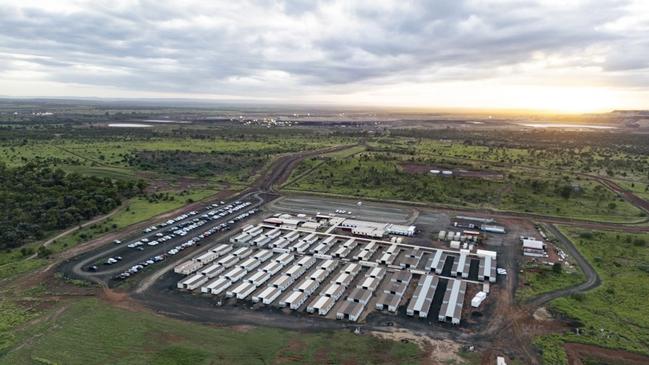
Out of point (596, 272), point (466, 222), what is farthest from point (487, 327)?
point (466, 222)

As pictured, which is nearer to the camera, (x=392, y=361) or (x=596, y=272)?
(x=392, y=361)

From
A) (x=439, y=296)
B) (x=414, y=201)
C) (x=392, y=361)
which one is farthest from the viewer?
(x=414, y=201)

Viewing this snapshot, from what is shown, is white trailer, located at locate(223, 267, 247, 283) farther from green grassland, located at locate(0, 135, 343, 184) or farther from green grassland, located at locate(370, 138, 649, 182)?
green grassland, located at locate(370, 138, 649, 182)

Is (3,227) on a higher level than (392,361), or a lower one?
higher

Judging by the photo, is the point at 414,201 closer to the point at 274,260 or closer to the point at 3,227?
the point at 274,260

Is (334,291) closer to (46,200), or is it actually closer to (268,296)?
(268,296)

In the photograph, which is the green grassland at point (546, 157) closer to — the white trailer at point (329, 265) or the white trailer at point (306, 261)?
the white trailer at point (329, 265)

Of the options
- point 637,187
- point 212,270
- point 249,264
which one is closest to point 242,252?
point 249,264
